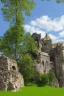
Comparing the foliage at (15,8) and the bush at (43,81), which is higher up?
the foliage at (15,8)

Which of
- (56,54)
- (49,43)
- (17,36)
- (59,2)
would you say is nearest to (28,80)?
(17,36)

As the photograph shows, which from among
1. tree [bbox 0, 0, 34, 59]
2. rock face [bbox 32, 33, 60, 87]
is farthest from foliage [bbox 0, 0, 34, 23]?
rock face [bbox 32, 33, 60, 87]

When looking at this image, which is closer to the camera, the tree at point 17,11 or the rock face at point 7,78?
the rock face at point 7,78

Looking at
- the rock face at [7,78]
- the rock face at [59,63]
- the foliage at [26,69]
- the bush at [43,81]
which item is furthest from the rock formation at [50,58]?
the rock face at [7,78]

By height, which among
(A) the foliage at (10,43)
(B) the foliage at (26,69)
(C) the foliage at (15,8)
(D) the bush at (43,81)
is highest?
(C) the foliage at (15,8)

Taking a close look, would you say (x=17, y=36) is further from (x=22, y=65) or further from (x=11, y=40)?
(x=22, y=65)

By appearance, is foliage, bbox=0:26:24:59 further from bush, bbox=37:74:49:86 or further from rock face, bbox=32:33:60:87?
bush, bbox=37:74:49:86

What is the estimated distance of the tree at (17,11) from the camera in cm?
4400

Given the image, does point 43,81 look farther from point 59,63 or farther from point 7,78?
point 59,63

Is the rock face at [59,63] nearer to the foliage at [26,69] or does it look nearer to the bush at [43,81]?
the bush at [43,81]

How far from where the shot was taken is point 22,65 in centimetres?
4281

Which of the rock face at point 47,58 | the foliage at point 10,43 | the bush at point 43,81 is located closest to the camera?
the bush at point 43,81

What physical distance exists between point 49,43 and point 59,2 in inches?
1639

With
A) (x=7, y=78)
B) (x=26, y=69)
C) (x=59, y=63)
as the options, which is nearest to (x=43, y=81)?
(x=26, y=69)
